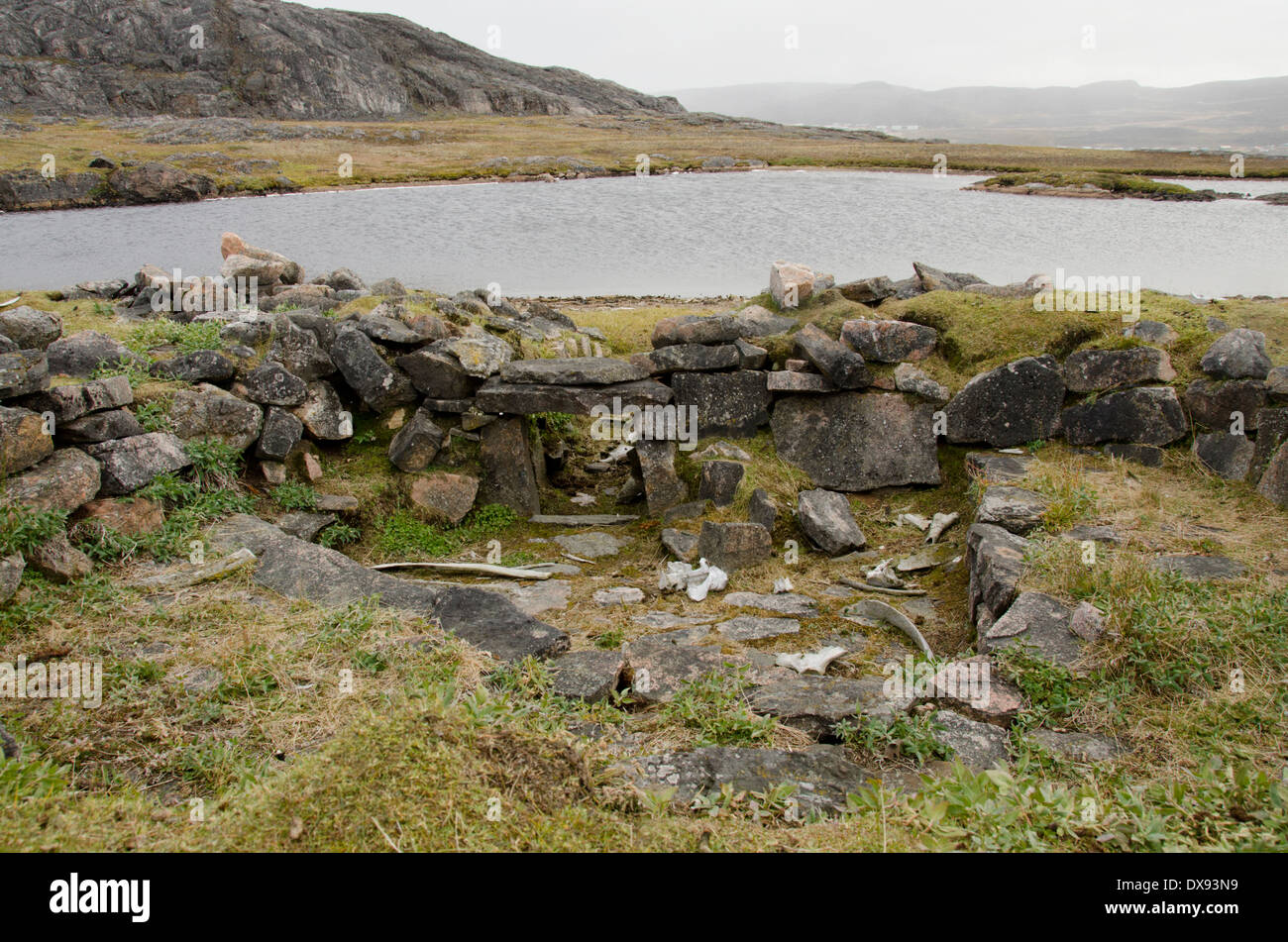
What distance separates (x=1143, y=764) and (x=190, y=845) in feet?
13.8

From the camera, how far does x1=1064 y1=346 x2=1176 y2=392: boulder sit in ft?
26.5

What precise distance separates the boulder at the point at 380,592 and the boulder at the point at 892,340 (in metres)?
5.13

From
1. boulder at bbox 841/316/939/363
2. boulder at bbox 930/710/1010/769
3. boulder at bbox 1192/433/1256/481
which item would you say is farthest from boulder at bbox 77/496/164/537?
boulder at bbox 1192/433/1256/481

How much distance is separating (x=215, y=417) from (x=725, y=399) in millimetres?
5154

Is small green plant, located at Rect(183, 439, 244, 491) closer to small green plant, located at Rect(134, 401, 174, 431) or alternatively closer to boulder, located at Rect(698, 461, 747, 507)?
small green plant, located at Rect(134, 401, 174, 431)

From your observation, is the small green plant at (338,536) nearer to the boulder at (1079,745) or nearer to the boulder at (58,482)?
the boulder at (58,482)

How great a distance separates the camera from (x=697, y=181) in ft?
69.7

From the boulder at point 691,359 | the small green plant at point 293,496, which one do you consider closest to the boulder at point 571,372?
the boulder at point 691,359

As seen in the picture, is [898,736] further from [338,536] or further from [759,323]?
[759,323]

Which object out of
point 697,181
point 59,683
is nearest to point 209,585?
point 59,683

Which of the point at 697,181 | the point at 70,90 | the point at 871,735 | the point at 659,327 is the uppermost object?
the point at 70,90

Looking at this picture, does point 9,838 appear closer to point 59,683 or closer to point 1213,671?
point 59,683

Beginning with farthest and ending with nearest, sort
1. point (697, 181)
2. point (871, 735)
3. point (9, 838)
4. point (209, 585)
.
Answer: point (697, 181)
point (209, 585)
point (871, 735)
point (9, 838)

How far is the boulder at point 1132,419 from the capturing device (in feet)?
25.5
